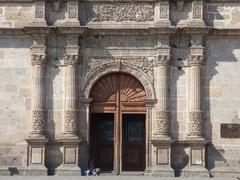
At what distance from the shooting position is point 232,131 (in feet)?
63.9

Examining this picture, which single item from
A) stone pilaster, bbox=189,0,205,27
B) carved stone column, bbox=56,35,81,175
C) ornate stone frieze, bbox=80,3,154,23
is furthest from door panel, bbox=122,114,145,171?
stone pilaster, bbox=189,0,205,27

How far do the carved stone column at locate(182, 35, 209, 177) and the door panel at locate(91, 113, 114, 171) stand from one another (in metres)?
2.68

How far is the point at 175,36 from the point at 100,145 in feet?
15.0

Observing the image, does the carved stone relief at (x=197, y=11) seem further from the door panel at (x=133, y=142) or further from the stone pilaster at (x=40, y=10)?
the stone pilaster at (x=40, y=10)

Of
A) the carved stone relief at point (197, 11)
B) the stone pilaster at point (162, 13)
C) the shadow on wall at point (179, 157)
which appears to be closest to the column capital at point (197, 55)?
the carved stone relief at point (197, 11)

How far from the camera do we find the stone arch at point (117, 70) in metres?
19.6

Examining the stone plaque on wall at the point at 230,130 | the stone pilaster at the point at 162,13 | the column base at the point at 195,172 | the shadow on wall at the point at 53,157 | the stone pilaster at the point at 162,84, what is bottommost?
the column base at the point at 195,172

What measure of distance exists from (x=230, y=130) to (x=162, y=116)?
2.39 m

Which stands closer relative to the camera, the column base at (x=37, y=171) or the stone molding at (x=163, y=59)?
the column base at (x=37, y=171)

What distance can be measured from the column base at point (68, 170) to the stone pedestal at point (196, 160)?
11.4 feet


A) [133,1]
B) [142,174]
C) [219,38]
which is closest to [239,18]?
[219,38]

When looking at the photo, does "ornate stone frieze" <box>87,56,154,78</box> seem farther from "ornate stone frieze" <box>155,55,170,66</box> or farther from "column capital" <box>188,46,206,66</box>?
"column capital" <box>188,46,206,66</box>

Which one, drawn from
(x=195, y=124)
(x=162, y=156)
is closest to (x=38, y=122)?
(x=162, y=156)

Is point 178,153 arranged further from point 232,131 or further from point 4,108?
point 4,108
